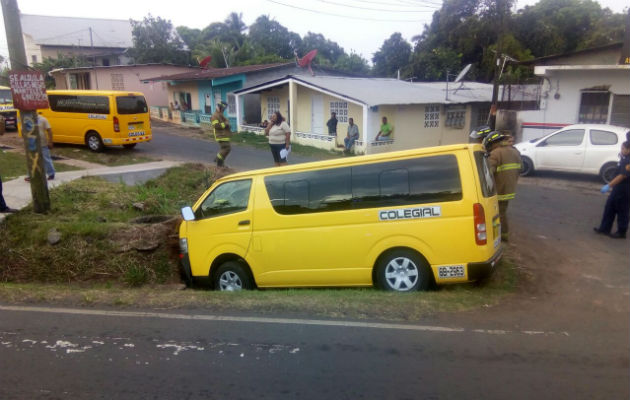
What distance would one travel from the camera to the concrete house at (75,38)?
167ft

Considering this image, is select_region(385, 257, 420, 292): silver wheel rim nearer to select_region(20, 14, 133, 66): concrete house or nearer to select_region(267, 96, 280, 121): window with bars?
select_region(267, 96, 280, 121): window with bars

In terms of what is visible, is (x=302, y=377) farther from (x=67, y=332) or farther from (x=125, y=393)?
(x=67, y=332)

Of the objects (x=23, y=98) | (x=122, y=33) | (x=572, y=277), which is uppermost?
(x=122, y=33)

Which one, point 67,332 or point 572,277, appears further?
point 572,277

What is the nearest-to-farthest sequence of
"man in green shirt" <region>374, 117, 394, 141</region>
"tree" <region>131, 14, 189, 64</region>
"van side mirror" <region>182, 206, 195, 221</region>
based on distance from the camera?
"van side mirror" <region>182, 206, 195, 221</region>
"man in green shirt" <region>374, 117, 394, 141</region>
"tree" <region>131, 14, 189, 64</region>

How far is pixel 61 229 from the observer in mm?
7906

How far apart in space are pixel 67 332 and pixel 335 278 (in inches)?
118

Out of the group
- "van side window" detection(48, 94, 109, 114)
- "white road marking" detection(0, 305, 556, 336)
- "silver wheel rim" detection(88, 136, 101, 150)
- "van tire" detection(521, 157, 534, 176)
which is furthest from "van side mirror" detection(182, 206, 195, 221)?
"silver wheel rim" detection(88, 136, 101, 150)

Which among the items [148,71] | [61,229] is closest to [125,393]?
[61,229]

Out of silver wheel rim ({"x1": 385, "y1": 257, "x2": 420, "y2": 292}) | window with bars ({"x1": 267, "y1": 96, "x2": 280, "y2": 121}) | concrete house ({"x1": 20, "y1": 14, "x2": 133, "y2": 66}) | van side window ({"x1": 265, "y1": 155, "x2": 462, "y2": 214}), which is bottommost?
silver wheel rim ({"x1": 385, "y1": 257, "x2": 420, "y2": 292})

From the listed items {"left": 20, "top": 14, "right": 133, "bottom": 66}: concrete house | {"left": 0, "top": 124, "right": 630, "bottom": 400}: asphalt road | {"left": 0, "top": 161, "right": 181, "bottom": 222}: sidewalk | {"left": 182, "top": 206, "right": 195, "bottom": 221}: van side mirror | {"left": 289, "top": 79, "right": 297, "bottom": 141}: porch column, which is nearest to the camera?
{"left": 0, "top": 124, "right": 630, "bottom": 400}: asphalt road

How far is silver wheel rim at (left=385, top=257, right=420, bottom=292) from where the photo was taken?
5836 mm

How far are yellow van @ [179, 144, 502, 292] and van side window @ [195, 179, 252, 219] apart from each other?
14 millimetres

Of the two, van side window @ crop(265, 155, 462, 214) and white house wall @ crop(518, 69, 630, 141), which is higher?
white house wall @ crop(518, 69, 630, 141)
